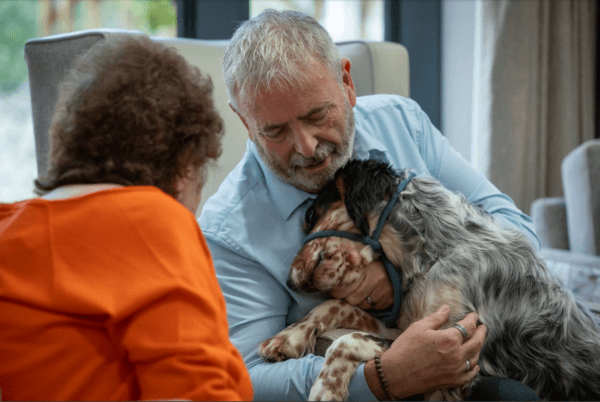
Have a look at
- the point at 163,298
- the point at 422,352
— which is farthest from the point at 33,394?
the point at 422,352

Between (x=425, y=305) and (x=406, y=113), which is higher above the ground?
(x=406, y=113)

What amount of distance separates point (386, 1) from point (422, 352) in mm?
3563

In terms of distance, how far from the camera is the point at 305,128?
150 centimetres

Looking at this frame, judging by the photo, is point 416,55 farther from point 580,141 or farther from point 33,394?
point 33,394

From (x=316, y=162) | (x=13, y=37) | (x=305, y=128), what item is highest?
(x=13, y=37)

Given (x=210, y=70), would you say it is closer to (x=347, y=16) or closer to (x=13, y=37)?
(x=13, y=37)

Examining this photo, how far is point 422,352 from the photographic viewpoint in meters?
1.21

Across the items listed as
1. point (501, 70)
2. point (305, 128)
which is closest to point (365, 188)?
point (305, 128)

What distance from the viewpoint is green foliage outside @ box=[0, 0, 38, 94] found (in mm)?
2863

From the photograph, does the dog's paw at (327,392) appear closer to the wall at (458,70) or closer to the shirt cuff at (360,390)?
the shirt cuff at (360,390)

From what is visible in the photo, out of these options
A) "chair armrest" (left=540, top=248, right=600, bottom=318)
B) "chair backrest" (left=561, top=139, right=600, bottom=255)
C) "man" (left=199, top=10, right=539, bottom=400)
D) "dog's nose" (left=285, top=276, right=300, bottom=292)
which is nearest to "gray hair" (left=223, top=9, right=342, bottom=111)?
"man" (left=199, top=10, right=539, bottom=400)

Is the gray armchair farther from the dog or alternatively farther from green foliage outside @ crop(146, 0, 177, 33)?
green foliage outside @ crop(146, 0, 177, 33)

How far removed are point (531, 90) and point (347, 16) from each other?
1.60 m

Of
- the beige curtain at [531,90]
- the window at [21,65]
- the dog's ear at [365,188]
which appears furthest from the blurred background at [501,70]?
the dog's ear at [365,188]
